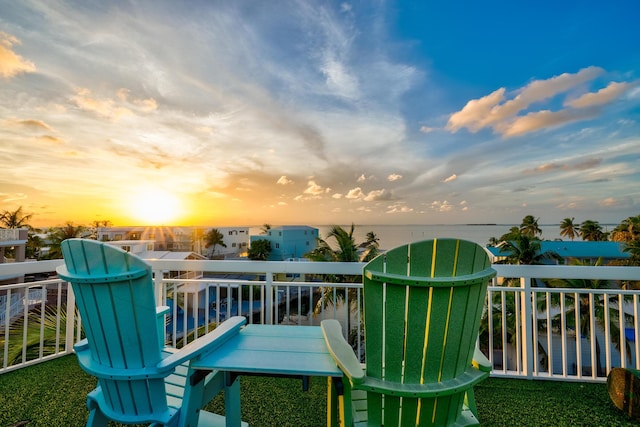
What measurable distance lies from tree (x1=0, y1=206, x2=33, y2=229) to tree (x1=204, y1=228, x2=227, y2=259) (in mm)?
19711

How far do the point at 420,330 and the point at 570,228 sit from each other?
2117 inches

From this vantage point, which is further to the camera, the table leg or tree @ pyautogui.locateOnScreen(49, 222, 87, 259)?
tree @ pyautogui.locateOnScreen(49, 222, 87, 259)

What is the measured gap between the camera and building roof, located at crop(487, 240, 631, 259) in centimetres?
2342

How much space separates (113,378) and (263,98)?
19.4 feet

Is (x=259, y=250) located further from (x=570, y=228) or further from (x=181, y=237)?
(x=570, y=228)

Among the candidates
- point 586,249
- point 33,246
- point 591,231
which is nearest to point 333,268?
point 586,249

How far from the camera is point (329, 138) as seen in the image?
7574 millimetres

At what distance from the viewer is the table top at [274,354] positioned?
1.24m

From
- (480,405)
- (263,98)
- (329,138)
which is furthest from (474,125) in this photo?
(480,405)

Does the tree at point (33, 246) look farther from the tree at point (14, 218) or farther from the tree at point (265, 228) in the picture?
the tree at point (265, 228)

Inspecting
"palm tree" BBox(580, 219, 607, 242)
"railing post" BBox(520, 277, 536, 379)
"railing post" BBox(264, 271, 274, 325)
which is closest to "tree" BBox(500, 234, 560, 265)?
"palm tree" BBox(580, 219, 607, 242)

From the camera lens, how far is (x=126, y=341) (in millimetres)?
1263

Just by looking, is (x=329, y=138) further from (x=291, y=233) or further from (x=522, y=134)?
(x=291, y=233)

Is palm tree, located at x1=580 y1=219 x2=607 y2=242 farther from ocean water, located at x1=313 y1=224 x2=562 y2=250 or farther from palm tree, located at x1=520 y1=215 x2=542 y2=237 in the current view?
palm tree, located at x1=520 y1=215 x2=542 y2=237
